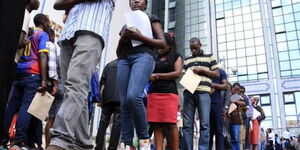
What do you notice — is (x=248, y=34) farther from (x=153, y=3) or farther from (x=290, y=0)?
(x=153, y=3)

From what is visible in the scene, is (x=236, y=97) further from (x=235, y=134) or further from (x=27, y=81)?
(x=27, y=81)

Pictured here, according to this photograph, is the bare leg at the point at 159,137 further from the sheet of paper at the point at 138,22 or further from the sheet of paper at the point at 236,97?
the sheet of paper at the point at 236,97

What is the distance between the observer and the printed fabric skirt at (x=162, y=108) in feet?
9.58

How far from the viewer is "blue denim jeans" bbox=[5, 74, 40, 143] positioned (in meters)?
2.68

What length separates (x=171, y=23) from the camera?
2539 cm

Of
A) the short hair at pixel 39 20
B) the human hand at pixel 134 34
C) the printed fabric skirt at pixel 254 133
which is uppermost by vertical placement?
the short hair at pixel 39 20

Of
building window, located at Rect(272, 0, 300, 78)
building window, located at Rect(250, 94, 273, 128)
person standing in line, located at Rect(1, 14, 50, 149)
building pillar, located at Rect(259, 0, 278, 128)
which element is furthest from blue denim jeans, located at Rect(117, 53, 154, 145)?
building window, located at Rect(272, 0, 300, 78)

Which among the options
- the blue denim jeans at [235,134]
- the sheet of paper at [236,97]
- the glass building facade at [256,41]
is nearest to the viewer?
the blue denim jeans at [235,134]

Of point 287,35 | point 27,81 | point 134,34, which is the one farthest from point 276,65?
point 27,81

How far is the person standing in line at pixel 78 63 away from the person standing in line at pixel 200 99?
6.23 feet

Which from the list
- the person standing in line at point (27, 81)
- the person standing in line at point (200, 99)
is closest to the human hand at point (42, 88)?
the person standing in line at point (27, 81)

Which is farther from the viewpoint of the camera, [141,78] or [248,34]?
[248,34]

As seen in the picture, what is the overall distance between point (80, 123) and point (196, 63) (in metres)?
2.44

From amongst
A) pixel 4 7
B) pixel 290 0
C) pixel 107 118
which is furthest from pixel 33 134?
pixel 290 0
